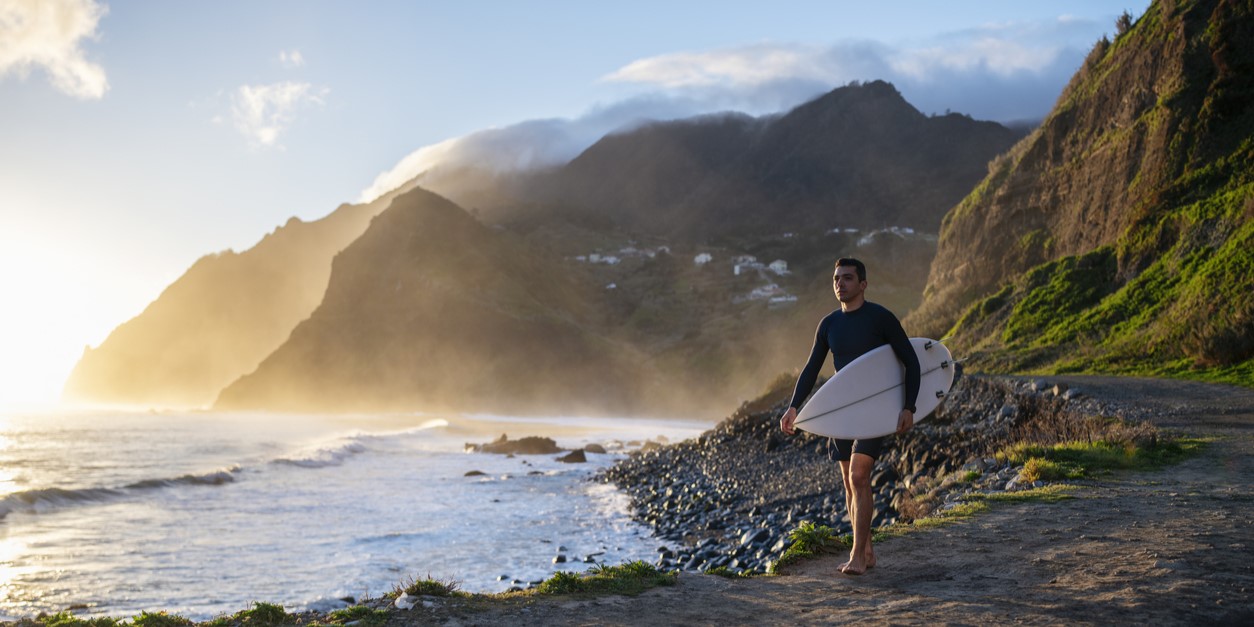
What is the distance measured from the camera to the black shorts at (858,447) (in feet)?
19.9

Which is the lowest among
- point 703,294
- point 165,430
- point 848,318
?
point 165,430

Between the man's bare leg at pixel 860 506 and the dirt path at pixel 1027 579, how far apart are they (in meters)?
0.13

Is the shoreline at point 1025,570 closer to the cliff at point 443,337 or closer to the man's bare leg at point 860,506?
the man's bare leg at point 860,506

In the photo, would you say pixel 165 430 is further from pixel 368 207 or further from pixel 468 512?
pixel 368 207

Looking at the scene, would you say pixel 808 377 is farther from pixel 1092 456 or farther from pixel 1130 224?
pixel 1130 224

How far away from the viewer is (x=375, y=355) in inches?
4353

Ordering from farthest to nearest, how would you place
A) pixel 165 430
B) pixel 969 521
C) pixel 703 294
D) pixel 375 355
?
pixel 703 294 → pixel 375 355 → pixel 165 430 → pixel 969 521

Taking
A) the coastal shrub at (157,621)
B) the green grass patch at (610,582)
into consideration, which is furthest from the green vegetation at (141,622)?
the green grass patch at (610,582)

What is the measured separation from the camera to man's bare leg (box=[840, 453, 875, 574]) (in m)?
6.05

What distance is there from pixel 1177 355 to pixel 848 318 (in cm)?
1545

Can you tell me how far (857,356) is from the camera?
20.6 ft

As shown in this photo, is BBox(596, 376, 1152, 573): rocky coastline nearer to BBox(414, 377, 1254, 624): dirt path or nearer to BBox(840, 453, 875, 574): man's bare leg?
BBox(840, 453, 875, 574): man's bare leg

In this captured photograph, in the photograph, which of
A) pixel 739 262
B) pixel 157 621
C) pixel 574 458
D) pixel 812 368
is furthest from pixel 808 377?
pixel 739 262

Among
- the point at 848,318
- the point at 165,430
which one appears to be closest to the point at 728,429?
the point at 848,318
